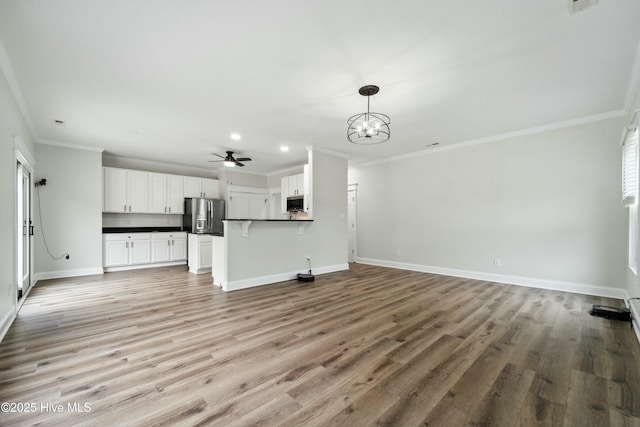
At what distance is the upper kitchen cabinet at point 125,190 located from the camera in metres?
6.02

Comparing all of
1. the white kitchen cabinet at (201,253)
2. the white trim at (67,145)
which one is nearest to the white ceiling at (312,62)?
the white trim at (67,145)

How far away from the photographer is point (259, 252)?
4738 mm

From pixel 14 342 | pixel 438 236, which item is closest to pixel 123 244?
pixel 14 342

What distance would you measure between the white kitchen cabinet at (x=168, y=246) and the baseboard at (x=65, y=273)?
3.52 ft

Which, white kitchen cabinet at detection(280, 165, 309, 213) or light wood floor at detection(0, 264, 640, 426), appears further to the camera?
white kitchen cabinet at detection(280, 165, 309, 213)

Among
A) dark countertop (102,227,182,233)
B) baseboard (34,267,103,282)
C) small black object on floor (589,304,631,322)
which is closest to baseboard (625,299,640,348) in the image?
small black object on floor (589,304,631,322)

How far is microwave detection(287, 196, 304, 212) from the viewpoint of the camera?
255 inches

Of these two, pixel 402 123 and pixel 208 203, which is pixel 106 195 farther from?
pixel 402 123

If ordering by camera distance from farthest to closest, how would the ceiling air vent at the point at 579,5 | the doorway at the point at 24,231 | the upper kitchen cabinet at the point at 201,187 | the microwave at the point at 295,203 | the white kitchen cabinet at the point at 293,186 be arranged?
the upper kitchen cabinet at the point at 201,187 → the white kitchen cabinet at the point at 293,186 → the microwave at the point at 295,203 → the doorway at the point at 24,231 → the ceiling air vent at the point at 579,5

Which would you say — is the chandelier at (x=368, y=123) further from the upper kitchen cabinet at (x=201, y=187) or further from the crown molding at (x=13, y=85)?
the upper kitchen cabinet at (x=201, y=187)

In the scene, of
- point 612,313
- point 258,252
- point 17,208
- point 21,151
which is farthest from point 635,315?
point 21,151

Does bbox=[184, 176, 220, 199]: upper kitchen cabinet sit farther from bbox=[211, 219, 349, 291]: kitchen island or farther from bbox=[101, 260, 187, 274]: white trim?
bbox=[211, 219, 349, 291]: kitchen island

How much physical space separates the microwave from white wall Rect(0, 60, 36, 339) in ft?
14.5

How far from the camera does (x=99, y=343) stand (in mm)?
2449
